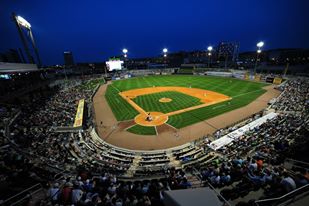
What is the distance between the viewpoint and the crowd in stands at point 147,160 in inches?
297

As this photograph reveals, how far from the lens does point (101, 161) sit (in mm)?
14492

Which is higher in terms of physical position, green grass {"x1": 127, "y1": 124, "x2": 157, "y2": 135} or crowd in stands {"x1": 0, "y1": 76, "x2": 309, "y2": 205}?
crowd in stands {"x1": 0, "y1": 76, "x2": 309, "y2": 205}

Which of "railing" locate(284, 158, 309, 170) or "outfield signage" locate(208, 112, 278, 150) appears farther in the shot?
"outfield signage" locate(208, 112, 278, 150)

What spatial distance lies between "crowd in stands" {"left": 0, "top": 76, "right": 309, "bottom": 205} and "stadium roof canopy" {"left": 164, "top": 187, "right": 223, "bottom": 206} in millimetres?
2067

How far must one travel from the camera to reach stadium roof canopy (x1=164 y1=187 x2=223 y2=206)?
4.85m

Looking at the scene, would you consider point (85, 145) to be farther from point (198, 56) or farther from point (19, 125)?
point (198, 56)

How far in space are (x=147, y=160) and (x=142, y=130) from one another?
6.93 metres

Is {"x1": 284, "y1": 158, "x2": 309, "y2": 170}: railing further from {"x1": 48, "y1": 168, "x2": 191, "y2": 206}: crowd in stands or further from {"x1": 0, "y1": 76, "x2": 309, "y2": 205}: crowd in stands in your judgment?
{"x1": 48, "y1": 168, "x2": 191, "y2": 206}: crowd in stands

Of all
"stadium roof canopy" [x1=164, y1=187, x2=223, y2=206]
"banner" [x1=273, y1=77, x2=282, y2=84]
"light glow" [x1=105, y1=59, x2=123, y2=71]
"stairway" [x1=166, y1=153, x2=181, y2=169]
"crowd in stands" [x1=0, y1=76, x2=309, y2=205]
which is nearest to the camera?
"stadium roof canopy" [x1=164, y1=187, x2=223, y2=206]

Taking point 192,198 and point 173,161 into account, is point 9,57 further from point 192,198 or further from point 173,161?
point 192,198

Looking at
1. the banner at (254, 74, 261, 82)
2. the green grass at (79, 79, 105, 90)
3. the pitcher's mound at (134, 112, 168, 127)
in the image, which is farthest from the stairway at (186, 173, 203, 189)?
the banner at (254, 74, 261, 82)

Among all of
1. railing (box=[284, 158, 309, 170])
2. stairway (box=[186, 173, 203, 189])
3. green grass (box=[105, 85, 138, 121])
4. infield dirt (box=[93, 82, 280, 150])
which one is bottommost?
infield dirt (box=[93, 82, 280, 150])

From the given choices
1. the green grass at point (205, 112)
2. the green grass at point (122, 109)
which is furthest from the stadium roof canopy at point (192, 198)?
the green grass at point (122, 109)

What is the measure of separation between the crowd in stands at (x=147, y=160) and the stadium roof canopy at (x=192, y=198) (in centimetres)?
207
